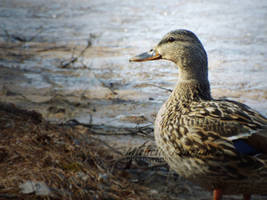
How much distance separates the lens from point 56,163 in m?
3.68

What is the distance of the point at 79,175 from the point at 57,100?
2.40m

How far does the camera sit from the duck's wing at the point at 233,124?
2967 millimetres

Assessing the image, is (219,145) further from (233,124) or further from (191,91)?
(191,91)

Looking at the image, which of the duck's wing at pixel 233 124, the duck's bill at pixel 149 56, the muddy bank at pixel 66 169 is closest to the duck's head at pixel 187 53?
the duck's bill at pixel 149 56

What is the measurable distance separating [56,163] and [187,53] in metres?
1.27

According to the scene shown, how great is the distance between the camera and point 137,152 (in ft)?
13.4

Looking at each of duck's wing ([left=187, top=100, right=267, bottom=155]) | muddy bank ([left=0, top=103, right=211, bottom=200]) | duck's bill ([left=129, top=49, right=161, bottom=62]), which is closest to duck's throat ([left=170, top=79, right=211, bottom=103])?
duck's wing ([left=187, top=100, right=267, bottom=155])

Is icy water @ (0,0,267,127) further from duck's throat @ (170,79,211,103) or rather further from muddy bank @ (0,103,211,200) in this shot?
duck's throat @ (170,79,211,103)

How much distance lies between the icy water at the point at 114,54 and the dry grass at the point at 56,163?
72 centimetres

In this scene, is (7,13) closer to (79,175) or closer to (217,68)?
(217,68)

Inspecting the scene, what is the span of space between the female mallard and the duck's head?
0.23m

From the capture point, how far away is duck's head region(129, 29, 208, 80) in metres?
3.60

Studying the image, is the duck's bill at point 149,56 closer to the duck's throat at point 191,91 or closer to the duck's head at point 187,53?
the duck's head at point 187,53

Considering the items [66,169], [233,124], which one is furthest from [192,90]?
[66,169]
